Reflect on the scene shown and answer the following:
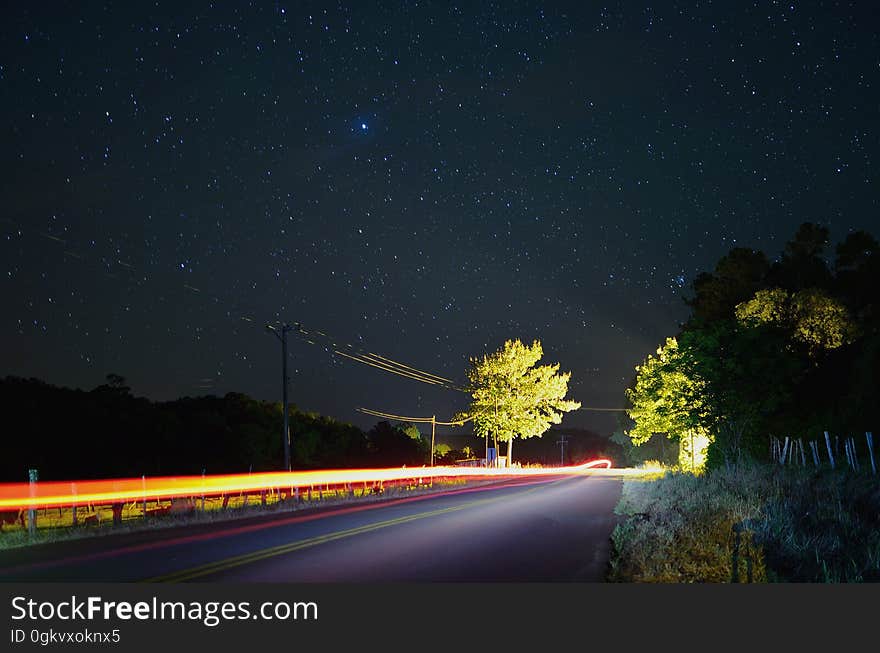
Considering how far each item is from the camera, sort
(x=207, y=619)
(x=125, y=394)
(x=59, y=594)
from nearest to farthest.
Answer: (x=207, y=619) → (x=59, y=594) → (x=125, y=394)

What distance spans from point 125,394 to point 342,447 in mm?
36678

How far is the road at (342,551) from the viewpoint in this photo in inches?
389

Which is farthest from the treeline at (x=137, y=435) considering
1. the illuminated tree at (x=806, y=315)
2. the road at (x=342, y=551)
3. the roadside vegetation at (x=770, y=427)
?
the illuminated tree at (x=806, y=315)

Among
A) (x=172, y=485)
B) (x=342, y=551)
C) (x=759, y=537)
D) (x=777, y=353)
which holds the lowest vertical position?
(x=172, y=485)

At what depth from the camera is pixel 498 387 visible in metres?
70.9

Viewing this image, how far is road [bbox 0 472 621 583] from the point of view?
32.4 ft

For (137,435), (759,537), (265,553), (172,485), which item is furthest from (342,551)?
(137,435)

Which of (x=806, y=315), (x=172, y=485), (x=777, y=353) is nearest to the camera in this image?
(x=777, y=353)

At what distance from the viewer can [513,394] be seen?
7106 centimetres

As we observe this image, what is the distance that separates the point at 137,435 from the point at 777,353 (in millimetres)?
47933

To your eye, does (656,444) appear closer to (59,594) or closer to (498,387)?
(498,387)

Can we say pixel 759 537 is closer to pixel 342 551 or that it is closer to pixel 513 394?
pixel 342 551

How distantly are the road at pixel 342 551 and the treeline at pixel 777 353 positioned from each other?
1449 cm

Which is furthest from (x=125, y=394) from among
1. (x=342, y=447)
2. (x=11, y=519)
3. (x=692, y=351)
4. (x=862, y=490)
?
(x=862, y=490)
